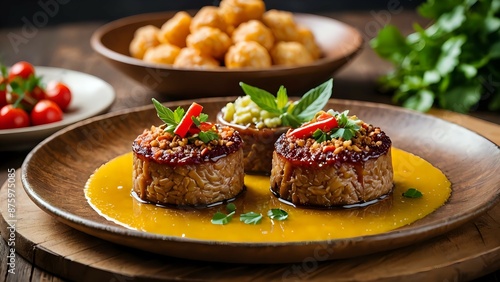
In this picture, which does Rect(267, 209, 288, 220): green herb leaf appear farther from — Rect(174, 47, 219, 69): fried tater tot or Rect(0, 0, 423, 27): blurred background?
Rect(0, 0, 423, 27): blurred background

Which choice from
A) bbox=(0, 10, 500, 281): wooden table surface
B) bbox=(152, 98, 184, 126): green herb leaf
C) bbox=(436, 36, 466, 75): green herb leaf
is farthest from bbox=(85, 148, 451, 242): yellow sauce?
bbox=(436, 36, 466, 75): green herb leaf

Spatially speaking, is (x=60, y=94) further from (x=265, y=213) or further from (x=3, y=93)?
(x=265, y=213)

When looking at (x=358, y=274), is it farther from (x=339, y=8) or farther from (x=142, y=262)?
(x=339, y=8)

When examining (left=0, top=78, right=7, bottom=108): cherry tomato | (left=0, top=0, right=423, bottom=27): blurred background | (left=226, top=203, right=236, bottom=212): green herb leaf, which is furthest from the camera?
(left=0, top=0, right=423, bottom=27): blurred background

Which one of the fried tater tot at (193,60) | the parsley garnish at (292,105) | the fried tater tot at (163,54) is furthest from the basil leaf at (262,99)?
the fried tater tot at (163,54)

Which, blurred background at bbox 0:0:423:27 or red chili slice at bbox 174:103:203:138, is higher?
red chili slice at bbox 174:103:203:138

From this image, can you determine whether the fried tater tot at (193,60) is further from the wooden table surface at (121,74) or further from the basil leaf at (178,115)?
the basil leaf at (178,115)
